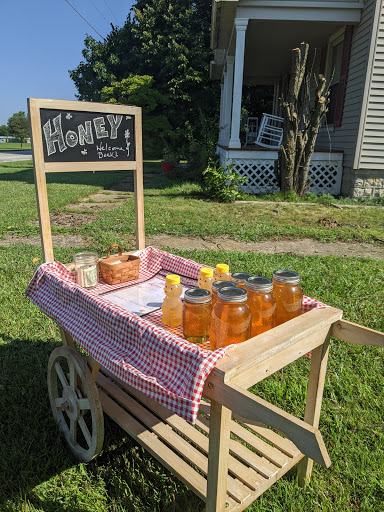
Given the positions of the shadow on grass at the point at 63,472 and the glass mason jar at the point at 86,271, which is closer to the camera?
the shadow on grass at the point at 63,472

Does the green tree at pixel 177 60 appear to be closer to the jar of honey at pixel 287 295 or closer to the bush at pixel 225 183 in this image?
the bush at pixel 225 183

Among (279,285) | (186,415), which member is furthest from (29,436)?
(279,285)

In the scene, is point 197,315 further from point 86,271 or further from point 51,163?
point 51,163

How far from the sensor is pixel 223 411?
4.00 feet

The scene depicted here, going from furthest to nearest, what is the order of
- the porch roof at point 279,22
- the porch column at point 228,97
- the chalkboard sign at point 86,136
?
the porch column at point 228,97
the porch roof at point 279,22
the chalkboard sign at point 86,136

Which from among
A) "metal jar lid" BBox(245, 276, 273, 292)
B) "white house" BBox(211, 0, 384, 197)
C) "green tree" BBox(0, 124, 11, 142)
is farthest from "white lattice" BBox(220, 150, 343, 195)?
"green tree" BBox(0, 124, 11, 142)

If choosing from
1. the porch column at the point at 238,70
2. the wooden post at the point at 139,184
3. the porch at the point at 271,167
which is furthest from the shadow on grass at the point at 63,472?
the porch column at the point at 238,70

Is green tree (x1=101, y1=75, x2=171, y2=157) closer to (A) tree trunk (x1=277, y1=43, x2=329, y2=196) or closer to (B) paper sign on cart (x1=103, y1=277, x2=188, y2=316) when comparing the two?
(A) tree trunk (x1=277, y1=43, x2=329, y2=196)

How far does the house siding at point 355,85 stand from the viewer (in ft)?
26.0

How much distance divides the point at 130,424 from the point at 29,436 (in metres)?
0.66

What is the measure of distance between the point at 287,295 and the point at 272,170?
832cm

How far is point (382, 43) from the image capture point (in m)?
7.73

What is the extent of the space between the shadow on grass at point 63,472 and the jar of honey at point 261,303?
0.98m

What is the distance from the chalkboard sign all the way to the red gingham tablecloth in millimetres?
650
